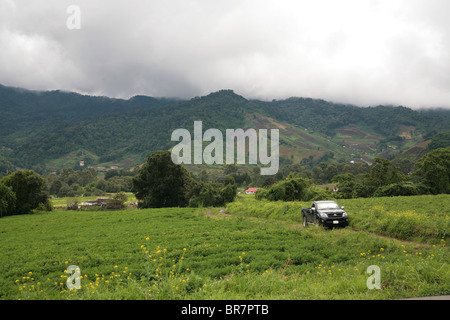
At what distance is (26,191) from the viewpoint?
150 ft

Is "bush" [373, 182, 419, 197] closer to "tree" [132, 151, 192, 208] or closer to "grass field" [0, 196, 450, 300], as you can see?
"grass field" [0, 196, 450, 300]

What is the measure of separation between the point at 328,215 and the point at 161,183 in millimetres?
39972

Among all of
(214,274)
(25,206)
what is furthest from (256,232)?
(25,206)

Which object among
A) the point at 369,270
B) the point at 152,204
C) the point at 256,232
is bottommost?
the point at 152,204

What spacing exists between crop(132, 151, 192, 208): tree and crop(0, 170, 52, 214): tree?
16.0m

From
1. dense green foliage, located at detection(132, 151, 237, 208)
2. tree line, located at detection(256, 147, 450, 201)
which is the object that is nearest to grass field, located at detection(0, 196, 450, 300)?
tree line, located at detection(256, 147, 450, 201)

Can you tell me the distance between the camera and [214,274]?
8.59m

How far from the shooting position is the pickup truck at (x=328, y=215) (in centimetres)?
1670

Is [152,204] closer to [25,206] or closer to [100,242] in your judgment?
[25,206]

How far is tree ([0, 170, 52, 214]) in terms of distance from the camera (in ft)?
147

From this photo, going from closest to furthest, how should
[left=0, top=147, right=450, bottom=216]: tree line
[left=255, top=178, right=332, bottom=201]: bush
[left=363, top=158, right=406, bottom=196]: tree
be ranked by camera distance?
[left=255, top=178, right=332, bottom=201]: bush < [left=0, top=147, right=450, bottom=216]: tree line < [left=363, top=158, right=406, bottom=196]: tree

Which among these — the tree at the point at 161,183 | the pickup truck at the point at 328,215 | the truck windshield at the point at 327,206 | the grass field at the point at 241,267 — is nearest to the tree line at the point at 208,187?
the tree at the point at 161,183

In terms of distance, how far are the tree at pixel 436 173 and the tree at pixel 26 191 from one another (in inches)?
2614
